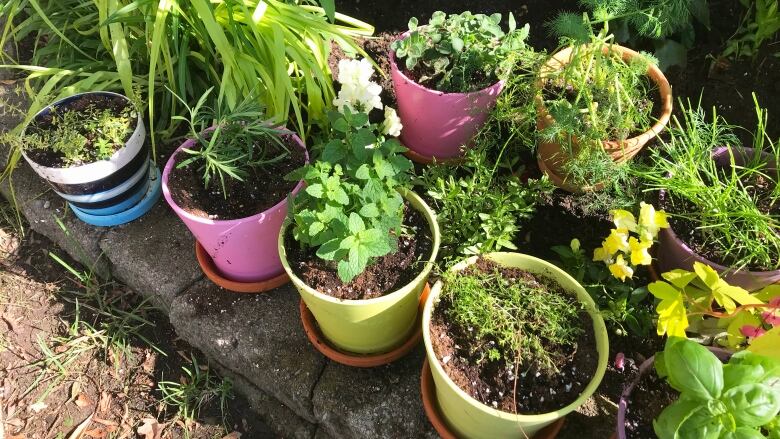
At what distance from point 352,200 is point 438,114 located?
1.72ft

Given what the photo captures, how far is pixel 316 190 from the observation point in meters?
1.37

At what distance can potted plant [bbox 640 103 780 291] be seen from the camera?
55.6 inches

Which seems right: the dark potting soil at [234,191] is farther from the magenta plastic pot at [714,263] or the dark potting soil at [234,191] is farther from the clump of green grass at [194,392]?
the magenta plastic pot at [714,263]

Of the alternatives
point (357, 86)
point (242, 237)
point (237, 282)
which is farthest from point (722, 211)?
point (237, 282)

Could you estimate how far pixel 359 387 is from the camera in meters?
1.73

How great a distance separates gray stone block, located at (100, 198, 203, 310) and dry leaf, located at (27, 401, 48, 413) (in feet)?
1.47

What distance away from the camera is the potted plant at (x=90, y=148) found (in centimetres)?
179

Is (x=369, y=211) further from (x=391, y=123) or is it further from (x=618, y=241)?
(x=618, y=241)

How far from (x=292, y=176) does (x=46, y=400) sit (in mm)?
1188

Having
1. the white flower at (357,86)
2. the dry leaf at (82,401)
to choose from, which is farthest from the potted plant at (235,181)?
the dry leaf at (82,401)

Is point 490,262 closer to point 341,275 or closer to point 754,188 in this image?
point 341,275

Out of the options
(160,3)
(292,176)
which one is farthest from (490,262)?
(160,3)

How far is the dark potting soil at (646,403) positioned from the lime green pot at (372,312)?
0.55 meters

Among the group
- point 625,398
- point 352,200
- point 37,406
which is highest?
point 352,200
